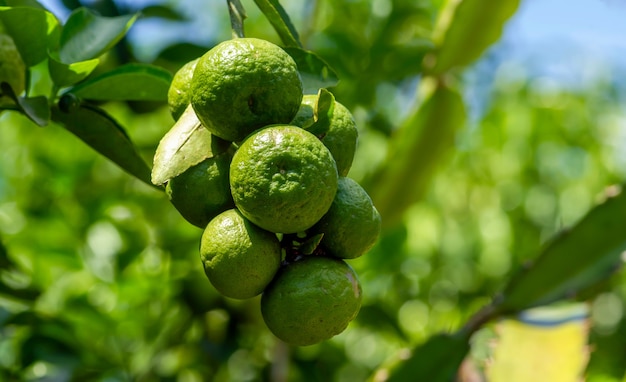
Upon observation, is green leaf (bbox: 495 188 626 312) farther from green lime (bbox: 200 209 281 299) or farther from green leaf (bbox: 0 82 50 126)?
green leaf (bbox: 0 82 50 126)

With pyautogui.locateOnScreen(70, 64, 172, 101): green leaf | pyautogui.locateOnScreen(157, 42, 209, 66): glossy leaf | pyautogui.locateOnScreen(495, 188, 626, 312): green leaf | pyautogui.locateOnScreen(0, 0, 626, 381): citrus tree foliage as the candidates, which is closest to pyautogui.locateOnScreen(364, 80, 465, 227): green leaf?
pyautogui.locateOnScreen(0, 0, 626, 381): citrus tree foliage

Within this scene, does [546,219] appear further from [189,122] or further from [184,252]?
[189,122]

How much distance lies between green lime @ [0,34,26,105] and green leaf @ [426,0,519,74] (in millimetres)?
926

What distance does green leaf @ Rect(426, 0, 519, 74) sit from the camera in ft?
4.89

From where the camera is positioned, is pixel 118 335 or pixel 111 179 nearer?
pixel 118 335

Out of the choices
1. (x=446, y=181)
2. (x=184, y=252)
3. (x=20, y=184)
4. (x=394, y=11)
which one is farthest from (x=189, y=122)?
(x=446, y=181)

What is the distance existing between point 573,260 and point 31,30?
1063mm

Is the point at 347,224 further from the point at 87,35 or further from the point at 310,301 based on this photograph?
the point at 87,35

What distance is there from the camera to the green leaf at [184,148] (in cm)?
72

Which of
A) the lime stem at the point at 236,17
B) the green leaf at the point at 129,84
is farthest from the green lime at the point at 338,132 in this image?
the green leaf at the point at 129,84

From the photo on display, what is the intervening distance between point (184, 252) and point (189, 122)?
920 mm

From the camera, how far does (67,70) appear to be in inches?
34.4

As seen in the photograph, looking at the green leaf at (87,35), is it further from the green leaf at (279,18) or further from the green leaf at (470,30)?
the green leaf at (470,30)

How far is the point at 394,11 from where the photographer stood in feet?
5.97
